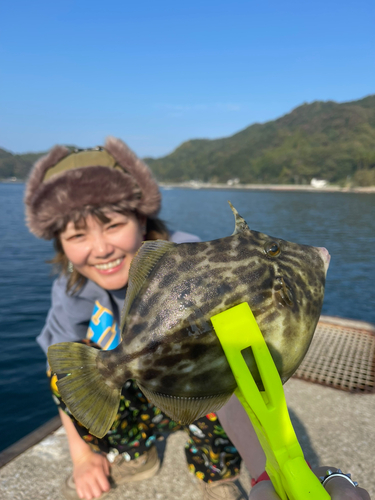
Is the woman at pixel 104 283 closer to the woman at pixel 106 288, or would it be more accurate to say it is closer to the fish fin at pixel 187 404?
the woman at pixel 106 288

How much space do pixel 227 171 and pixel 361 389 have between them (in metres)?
144

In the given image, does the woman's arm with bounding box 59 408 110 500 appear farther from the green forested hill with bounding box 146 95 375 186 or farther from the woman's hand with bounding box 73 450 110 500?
the green forested hill with bounding box 146 95 375 186

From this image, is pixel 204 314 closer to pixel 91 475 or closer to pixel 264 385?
pixel 264 385

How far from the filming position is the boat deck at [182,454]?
254cm

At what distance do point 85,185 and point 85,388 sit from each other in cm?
184

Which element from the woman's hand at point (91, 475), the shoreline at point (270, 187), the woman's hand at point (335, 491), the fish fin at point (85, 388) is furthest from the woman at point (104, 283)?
the shoreline at point (270, 187)

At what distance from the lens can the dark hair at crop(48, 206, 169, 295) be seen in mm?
2715

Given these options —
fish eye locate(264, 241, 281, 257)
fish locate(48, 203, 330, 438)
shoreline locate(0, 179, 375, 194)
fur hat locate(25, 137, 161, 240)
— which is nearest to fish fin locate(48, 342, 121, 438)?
fish locate(48, 203, 330, 438)

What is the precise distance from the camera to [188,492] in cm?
255

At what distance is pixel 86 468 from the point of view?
2.54 m

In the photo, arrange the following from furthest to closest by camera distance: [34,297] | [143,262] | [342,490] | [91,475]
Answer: [34,297] < [91,475] < [143,262] < [342,490]

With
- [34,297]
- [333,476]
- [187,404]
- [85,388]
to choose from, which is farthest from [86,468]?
[34,297]

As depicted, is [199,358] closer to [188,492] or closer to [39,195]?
[188,492]

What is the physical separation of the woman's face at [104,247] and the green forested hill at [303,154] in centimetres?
9852
